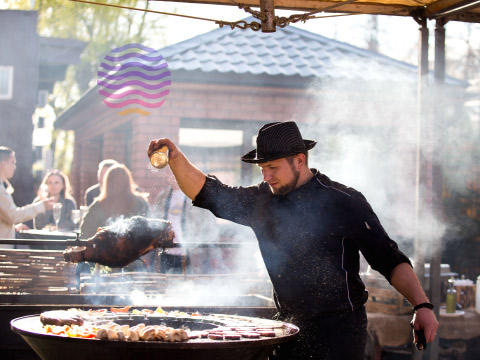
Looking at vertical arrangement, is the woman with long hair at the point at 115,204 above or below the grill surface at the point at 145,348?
above

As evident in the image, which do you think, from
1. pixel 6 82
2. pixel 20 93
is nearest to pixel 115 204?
pixel 20 93

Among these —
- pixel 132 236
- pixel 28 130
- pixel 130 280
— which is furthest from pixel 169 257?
pixel 28 130

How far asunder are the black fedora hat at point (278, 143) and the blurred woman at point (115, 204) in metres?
3.42

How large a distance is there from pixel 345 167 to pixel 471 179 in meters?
2.49

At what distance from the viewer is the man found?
3744 mm

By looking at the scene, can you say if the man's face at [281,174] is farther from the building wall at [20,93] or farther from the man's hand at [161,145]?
the building wall at [20,93]

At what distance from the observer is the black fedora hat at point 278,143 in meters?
3.90

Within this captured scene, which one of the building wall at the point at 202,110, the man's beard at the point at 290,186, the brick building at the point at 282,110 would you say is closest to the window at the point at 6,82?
the building wall at the point at 202,110

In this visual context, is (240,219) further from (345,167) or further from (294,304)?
(345,167)

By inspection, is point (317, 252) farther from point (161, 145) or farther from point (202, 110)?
point (202, 110)

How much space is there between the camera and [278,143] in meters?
3.92

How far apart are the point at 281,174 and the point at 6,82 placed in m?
10.7

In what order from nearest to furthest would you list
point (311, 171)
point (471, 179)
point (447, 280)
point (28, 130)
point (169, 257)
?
point (311, 171) → point (169, 257) → point (447, 280) → point (471, 179) → point (28, 130)

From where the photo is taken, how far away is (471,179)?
10.8 metres
